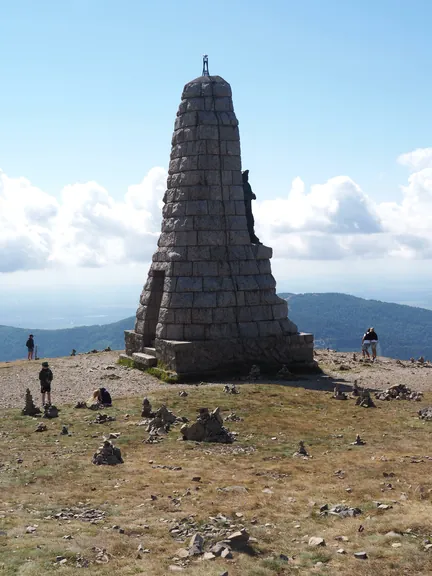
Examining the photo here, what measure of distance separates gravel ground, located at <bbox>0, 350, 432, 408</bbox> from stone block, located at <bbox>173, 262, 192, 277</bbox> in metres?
4.08

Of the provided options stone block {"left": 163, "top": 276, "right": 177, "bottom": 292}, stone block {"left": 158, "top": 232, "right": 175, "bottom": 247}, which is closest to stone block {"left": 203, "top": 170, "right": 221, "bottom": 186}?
stone block {"left": 158, "top": 232, "right": 175, "bottom": 247}

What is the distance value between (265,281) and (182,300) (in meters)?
3.49

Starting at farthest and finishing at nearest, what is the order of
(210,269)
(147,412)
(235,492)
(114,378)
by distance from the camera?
(210,269), (114,378), (147,412), (235,492)

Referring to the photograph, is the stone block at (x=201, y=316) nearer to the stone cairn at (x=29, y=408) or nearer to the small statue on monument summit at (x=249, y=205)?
the small statue on monument summit at (x=249, y=205)

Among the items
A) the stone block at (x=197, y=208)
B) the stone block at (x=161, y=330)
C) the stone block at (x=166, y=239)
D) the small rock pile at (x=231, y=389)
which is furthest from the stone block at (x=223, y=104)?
the small rock pile at (x=231, y=389)

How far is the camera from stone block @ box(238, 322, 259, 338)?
2684 cm

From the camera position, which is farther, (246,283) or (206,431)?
(246,283)

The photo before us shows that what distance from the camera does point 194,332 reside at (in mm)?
26484

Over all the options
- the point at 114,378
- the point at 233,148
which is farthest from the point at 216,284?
the point at 233,148

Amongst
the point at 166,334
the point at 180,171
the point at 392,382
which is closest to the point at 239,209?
the point at 180,171

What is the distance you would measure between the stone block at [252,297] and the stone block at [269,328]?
0.82 metres

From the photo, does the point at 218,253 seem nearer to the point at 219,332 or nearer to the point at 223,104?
the point at 219,332

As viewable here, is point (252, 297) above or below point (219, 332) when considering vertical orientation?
above

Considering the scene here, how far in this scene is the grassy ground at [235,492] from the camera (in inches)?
362
